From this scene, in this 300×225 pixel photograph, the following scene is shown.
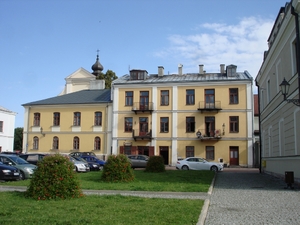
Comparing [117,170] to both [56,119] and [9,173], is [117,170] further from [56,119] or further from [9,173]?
[56,119]

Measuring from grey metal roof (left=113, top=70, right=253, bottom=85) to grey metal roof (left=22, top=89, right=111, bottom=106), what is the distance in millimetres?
3319

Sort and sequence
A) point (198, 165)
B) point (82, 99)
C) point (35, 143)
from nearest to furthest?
point (198, 165)
point (82, 99)
point (35, 143)

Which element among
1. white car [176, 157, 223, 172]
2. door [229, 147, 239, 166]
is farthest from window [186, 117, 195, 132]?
white car [176, 157, 223, 172]

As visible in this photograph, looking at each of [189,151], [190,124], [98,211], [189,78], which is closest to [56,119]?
[190,124]

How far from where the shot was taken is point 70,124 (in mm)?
46625

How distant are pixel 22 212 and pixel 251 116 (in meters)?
36.2

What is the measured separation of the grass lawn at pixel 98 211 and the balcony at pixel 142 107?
3252 cm

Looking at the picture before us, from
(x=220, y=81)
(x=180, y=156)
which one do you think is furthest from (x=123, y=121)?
(x=220, y=81)

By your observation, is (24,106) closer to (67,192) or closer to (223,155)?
(223,155)

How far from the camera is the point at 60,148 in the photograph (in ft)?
153

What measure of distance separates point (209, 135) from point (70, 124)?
18.6m

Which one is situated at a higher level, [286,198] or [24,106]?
[24,106]

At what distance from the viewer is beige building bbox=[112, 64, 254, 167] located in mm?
41281

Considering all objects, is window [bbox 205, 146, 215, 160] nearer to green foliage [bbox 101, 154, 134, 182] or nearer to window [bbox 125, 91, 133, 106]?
window [bbox 125, 91, 133, 106]
